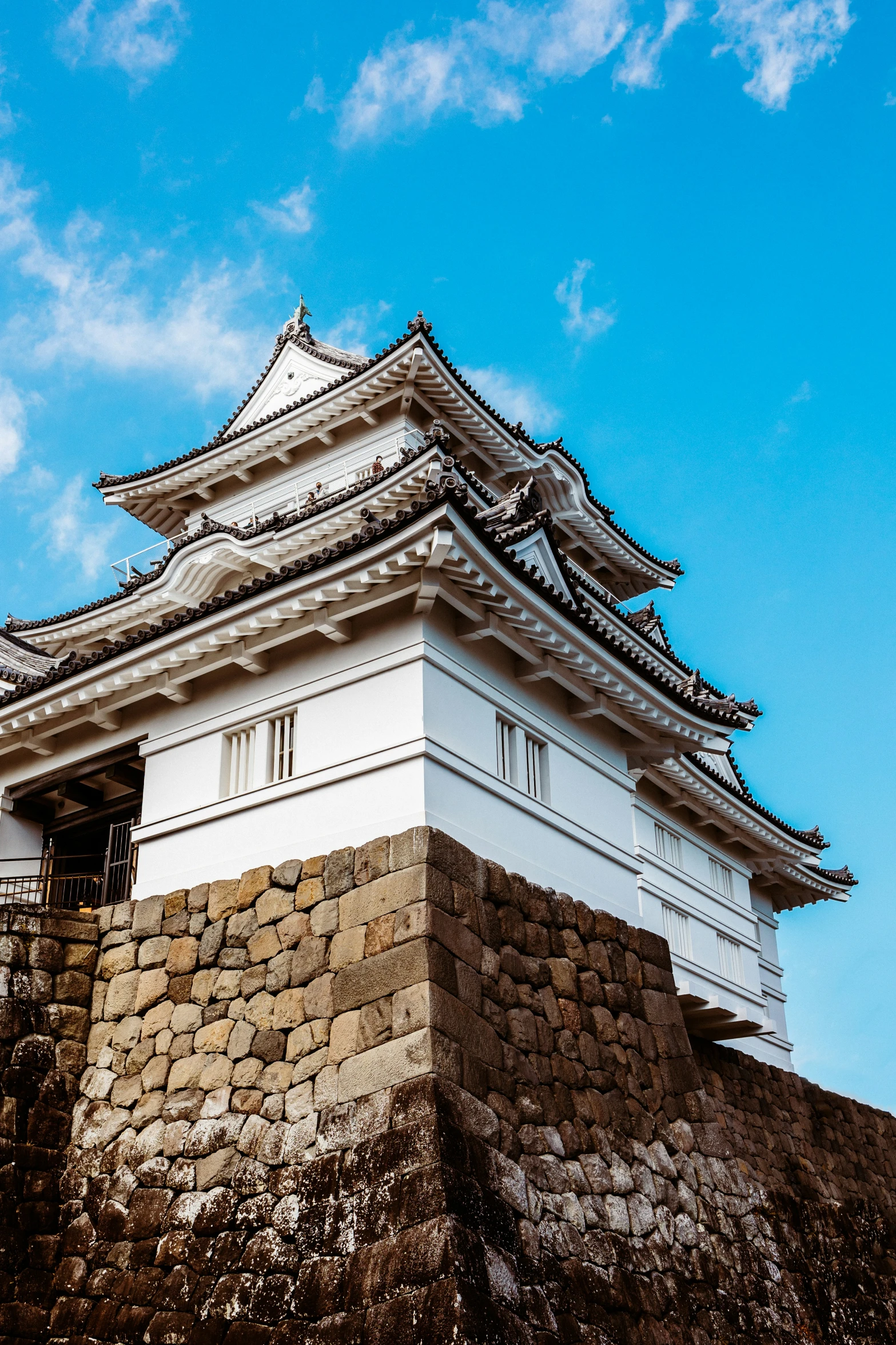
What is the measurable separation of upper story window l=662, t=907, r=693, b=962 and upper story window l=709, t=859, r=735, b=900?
1651mm

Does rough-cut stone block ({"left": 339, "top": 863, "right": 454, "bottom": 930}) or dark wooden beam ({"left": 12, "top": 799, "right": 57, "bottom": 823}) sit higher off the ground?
dark wooden beam ({"left": 12, "top": 799, "right": 57, "bottom": 823})

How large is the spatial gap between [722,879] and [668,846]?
212 cm

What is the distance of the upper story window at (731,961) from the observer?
1625 cm

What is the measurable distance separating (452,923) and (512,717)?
2.61m

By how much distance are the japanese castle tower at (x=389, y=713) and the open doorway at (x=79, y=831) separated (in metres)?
0.04

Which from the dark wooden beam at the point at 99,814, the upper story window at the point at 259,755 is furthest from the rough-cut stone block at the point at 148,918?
the dark wooden beam at the point at 99,814

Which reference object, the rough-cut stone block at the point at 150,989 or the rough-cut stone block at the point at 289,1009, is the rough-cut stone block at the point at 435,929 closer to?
the rough-cut stone block at the point at 289,1009

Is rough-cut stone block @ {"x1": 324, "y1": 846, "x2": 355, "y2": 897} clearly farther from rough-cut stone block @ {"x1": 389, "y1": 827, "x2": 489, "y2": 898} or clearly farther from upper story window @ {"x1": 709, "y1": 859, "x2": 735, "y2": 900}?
upper story window @ {"x1": 709, "y1": 859, "x2": 735, "y2": 900}

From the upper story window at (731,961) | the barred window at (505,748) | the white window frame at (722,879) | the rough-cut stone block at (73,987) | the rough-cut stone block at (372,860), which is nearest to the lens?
the rough-cut stone block at (372,860)

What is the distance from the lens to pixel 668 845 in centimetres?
1579

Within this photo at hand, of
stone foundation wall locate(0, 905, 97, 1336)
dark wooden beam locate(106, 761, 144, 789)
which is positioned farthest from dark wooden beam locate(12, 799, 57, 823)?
stone foundation wall locate(0, 905, 97, 1336)

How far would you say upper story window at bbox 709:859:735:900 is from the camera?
17125 millimetres

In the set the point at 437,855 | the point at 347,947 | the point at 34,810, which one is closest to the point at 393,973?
the point at 347,947

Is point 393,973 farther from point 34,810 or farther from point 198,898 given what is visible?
point 34,810
